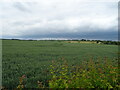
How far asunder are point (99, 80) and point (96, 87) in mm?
409

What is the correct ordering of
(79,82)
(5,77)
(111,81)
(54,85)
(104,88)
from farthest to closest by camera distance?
(5,77)
(111,81)
(104,88)
(79,82)
(54,85)

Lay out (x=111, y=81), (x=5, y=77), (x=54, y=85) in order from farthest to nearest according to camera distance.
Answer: (x=5, y=77)
(x=111, y=81)
(x=54, y=85)

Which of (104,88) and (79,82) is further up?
(79,82)

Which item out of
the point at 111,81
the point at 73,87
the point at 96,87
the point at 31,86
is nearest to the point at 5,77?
the point at 31,86

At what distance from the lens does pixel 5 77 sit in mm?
6797

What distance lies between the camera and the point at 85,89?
5281mm

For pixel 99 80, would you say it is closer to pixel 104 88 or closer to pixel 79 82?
pixel 104 88

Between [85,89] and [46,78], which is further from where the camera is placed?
[46,78]

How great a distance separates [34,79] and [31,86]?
2.96 ft

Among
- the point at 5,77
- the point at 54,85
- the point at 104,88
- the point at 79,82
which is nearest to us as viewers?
the point at 54,85

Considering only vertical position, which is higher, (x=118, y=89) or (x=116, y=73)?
(x=116, y=73)

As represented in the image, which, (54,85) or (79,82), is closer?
(54,85)

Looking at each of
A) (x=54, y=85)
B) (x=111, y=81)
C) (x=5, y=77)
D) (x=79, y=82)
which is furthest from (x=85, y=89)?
(x=5, y=77)

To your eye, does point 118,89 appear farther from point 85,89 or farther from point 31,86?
point 31,86
